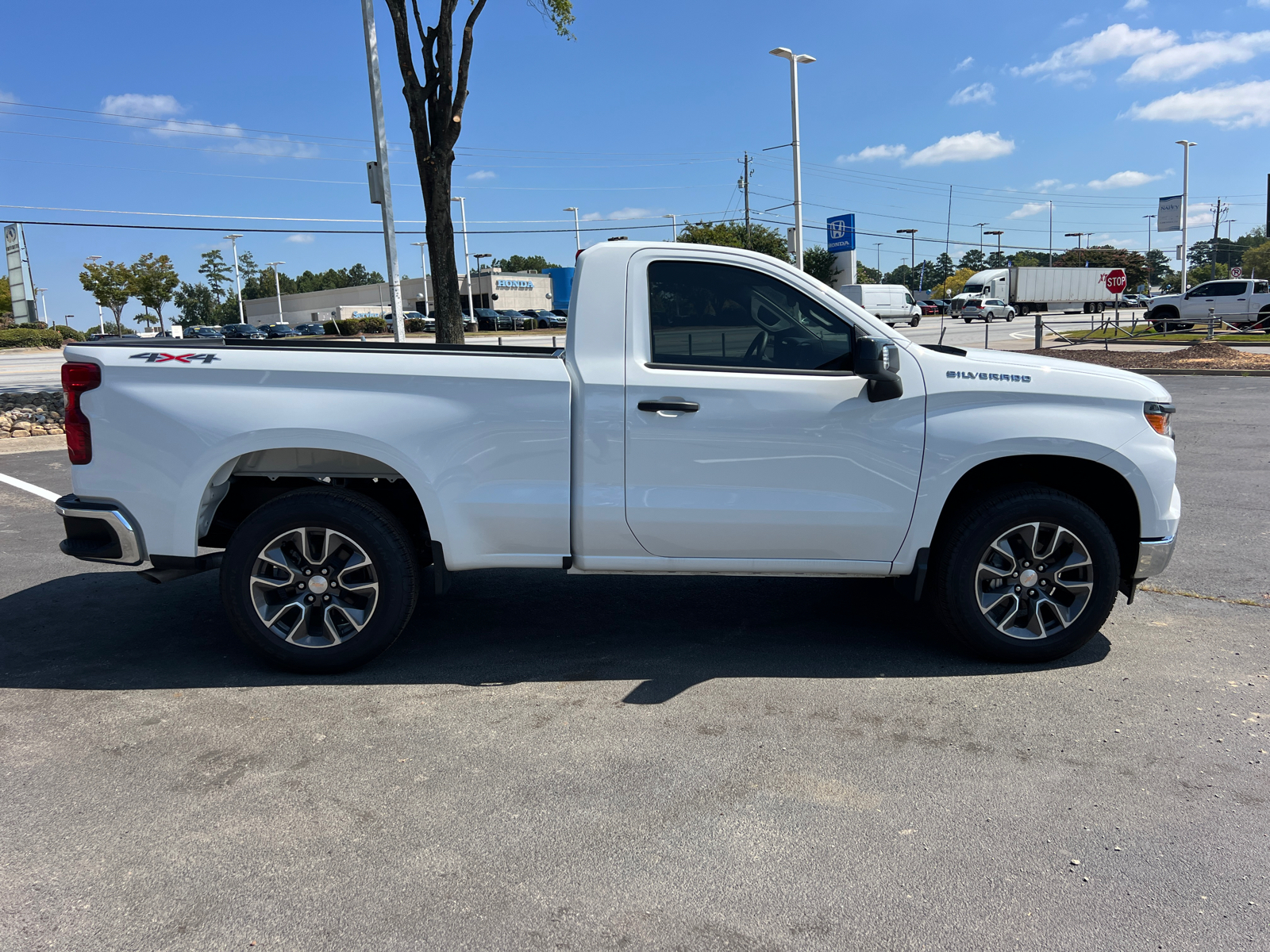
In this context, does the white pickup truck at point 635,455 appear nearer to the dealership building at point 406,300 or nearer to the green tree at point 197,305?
the dealership building at point 406,300

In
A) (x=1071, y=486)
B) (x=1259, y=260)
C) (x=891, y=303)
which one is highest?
(x=1259, y=260)

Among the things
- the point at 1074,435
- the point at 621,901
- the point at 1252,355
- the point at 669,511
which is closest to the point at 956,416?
the point at 1074,435

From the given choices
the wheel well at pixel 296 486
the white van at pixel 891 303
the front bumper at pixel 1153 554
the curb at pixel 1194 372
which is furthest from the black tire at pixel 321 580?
the white van at pixel 891 303

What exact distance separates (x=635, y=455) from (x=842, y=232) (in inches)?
1441

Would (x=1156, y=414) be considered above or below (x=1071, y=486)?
above

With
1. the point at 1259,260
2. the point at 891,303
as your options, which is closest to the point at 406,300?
the point at 891,303

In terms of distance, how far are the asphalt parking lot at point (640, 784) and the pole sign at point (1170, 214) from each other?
66.5m

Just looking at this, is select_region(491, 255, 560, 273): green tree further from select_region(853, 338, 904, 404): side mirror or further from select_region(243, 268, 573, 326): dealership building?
select_region(853, 338, 904, 404): side mirror

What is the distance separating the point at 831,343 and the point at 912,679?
163cm

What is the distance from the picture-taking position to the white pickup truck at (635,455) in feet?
13.6

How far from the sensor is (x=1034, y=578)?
14.4ft

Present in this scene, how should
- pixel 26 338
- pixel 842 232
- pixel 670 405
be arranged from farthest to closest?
pixel 26 338 → pixel 842 232 → pixel 670 405

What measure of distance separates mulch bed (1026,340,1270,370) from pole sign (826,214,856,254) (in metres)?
13.5

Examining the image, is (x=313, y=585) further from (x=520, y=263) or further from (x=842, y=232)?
(x=520, y=263)
